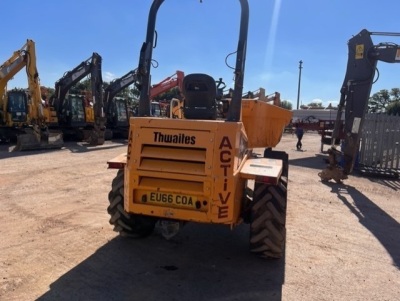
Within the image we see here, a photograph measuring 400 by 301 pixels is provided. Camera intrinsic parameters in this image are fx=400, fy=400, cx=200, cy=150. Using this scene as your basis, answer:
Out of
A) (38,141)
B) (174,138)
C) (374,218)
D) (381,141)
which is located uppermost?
(174,138)

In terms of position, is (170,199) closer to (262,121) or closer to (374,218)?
(262,121)

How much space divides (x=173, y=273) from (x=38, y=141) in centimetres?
1557

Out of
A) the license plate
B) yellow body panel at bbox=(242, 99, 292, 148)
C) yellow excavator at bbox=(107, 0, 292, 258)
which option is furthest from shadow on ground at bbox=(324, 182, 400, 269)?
the license plate

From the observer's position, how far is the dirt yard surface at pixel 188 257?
171 inches

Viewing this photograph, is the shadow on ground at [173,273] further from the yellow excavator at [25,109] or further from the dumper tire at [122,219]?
the yellow excavator at [25,109]

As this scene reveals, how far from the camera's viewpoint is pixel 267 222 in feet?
16.4

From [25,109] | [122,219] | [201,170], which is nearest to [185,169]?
[201,170]

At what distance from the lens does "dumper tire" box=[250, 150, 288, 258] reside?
500 cm

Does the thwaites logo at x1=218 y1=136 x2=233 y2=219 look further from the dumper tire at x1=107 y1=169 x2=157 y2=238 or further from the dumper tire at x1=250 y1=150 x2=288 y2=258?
the dumper tire at x1=107 y1=169 x2=157 y2=238

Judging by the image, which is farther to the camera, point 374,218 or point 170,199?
point 374,218

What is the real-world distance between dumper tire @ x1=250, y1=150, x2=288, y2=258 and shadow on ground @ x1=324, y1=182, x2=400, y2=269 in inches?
70.0

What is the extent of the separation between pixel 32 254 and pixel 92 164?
28.6 ft

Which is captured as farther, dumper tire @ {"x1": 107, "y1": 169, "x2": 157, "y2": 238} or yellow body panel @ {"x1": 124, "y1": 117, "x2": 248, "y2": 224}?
dumper tire @ {"x1": 107, "y1": 169, "x2": 157, "y2": 238}

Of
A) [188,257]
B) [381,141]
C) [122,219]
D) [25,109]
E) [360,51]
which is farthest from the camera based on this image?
[25,109]
